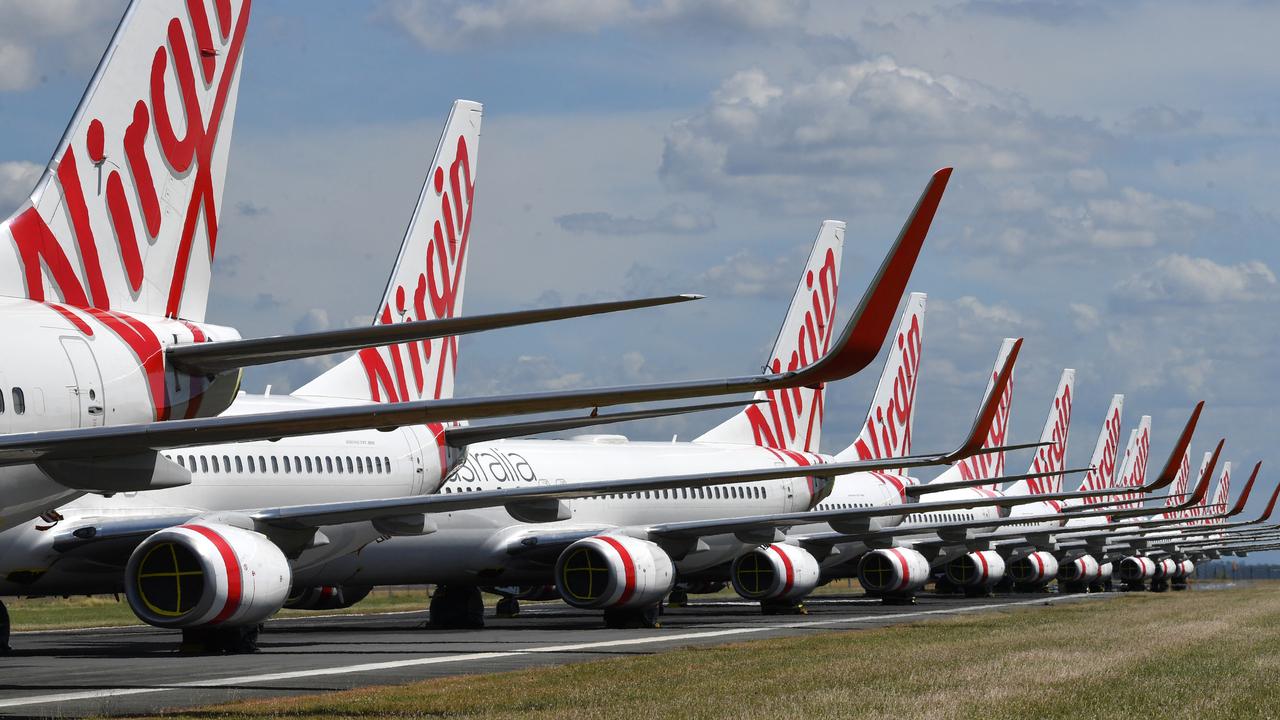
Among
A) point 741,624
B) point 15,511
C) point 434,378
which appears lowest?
point 741,624

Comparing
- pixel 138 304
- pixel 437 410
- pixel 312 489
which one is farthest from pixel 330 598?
pixel 437 410

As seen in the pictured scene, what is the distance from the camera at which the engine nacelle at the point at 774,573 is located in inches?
1202

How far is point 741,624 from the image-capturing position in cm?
2728

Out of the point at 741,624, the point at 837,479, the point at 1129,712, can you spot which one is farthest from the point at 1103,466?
the point at 1129,712

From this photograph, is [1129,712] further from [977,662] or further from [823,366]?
[977,662]

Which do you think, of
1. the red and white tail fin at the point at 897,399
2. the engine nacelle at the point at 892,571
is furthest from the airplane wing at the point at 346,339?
the red and white tail fin at the point at 897,399

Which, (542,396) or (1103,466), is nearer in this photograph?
(542,396)

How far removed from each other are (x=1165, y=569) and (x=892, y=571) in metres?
49.6

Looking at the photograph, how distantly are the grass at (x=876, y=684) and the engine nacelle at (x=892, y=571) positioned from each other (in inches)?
615

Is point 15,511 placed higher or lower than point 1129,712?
higher

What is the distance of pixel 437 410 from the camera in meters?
10.5

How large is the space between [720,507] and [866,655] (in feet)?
54.6

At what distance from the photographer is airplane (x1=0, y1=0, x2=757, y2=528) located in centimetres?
1070

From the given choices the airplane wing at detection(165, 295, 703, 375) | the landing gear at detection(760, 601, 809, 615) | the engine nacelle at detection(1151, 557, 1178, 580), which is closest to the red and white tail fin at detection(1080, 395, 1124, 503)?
the engine nacelle at detection(1151, 557, 1178, 580)
